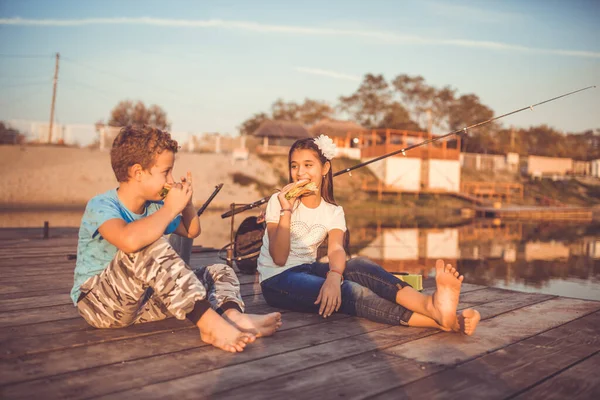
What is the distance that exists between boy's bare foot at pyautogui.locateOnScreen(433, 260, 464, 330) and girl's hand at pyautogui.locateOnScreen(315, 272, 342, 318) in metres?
0.49

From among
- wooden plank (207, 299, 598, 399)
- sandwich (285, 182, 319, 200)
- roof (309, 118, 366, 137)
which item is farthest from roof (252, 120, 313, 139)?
wooden plank (207, 299, 598, 399)

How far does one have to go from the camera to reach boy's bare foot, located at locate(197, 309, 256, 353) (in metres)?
2.29

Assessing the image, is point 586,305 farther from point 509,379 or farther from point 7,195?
point 7,195

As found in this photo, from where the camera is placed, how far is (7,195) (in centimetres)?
2488

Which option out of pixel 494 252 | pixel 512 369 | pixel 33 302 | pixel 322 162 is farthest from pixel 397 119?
pixel 512 369

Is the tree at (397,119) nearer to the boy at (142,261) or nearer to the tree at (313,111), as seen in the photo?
the tree at (313,111)

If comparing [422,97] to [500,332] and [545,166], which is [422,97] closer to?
[545,166]

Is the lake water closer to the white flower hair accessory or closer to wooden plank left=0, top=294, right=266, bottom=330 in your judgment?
the white flower hair accessory

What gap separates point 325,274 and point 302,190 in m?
0.51

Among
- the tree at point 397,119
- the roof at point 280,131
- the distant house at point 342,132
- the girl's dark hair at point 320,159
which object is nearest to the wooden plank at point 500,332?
the girl's dark hair at point 320,159

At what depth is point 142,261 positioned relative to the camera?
7.51ft

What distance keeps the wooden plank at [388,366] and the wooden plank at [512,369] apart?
6 cm

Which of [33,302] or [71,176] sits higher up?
[71,176]

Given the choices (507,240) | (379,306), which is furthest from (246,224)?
(507,240)
